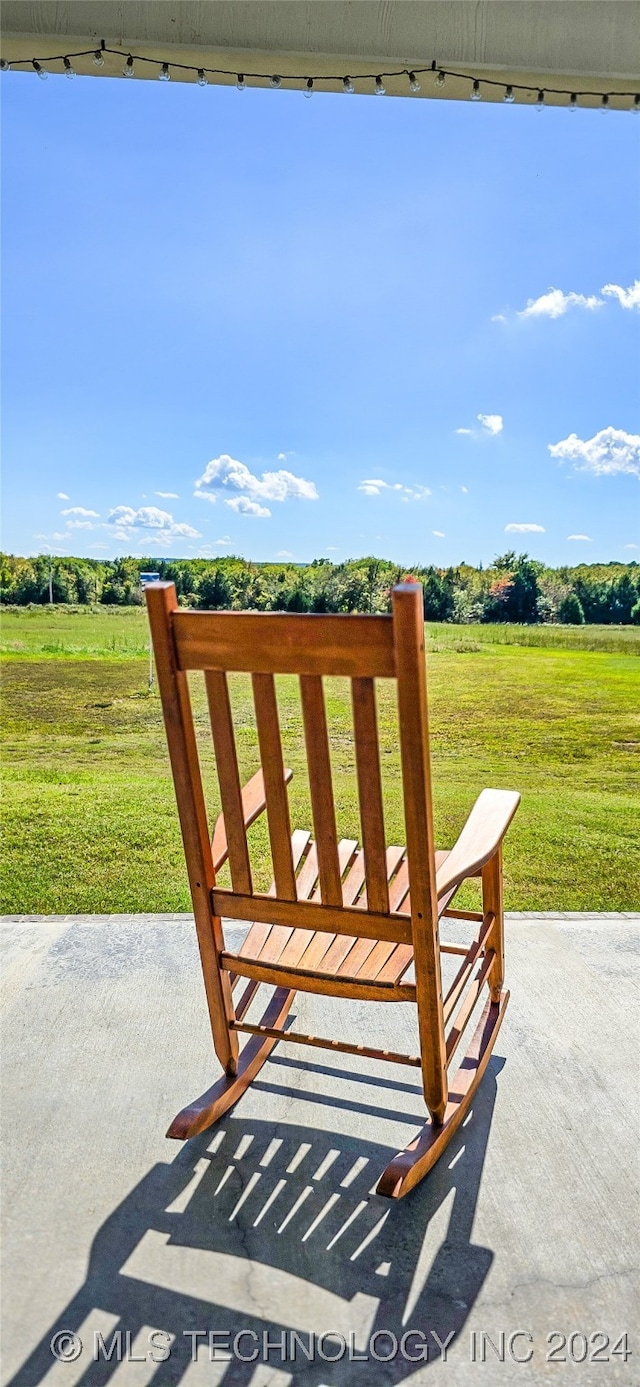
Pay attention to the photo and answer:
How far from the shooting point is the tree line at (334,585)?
4.70 metres

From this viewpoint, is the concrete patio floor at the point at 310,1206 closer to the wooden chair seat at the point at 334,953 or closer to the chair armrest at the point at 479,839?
the wooden chair seat at the point at 334,953

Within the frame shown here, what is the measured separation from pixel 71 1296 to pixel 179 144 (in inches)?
200

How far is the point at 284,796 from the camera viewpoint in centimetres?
143

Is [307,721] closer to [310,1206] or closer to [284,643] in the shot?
[284,643]

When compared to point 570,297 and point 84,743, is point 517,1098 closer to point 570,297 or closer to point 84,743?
point 84,743

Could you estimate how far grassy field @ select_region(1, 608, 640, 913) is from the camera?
4266 millimetres

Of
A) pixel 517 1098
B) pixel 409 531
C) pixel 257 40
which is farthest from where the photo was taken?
pixel 409 531

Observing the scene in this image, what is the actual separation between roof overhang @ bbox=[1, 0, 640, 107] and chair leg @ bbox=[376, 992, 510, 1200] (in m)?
2.63

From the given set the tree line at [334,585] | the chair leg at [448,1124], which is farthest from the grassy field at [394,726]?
the chair leg at [448,1124]

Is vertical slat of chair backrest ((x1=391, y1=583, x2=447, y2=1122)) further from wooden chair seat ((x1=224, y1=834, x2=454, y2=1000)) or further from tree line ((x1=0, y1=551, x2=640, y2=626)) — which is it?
tree line ((x1=0, y1=551, x2=640, y2=626))

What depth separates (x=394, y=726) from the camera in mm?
4570

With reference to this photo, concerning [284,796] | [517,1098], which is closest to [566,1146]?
[517,1098]

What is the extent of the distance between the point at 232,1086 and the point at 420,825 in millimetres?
718

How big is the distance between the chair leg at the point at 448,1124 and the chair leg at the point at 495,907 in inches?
1.9
